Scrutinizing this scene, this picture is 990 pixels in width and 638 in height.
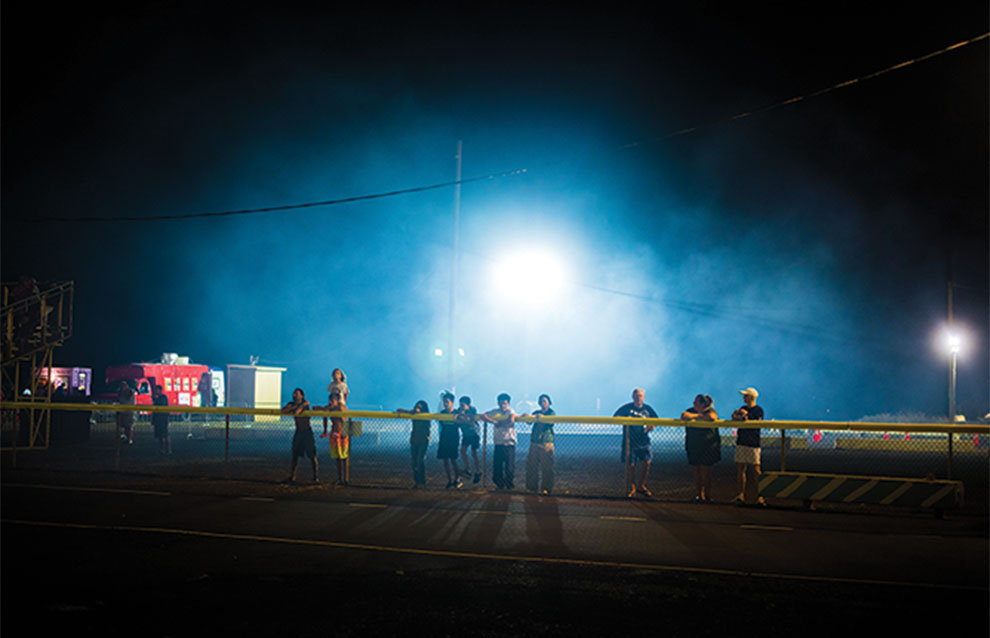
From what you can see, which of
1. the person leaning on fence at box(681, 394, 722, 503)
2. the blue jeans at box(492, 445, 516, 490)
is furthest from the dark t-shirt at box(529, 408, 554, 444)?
the person leaning on fence at box(681, 394, 722, 503)

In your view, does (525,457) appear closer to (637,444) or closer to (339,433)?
(339,433)

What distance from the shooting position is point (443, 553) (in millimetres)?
7273

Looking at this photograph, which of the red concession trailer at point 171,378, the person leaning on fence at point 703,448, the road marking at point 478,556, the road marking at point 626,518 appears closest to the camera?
the road marking at point 478,556

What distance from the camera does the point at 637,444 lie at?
38.3 feet

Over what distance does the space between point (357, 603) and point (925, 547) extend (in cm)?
669

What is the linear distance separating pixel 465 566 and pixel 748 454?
6122 mm

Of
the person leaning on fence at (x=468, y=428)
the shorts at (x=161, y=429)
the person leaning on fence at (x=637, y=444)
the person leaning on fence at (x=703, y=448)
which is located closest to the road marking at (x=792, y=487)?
the person leaning on fence at (x=703, y=448)

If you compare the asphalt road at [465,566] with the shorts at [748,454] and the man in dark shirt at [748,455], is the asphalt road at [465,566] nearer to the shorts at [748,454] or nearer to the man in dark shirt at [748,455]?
the man in dark shirt at [748,455]

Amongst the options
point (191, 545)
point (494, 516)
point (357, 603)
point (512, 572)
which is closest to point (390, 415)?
point (494, 516)

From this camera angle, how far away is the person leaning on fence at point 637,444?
11.6 m

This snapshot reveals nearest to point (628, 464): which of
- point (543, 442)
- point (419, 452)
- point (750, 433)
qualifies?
point (543, 442)

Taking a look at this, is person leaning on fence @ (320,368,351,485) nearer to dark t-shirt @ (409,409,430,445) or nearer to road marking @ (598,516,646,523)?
dark t-shirt @ (409,409,430,445)

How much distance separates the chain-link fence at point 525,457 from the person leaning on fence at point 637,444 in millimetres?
345

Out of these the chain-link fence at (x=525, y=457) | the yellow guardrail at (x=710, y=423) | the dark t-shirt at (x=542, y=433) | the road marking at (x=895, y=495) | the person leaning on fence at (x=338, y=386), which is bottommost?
the chain-link fence at (x=525, y=457)
